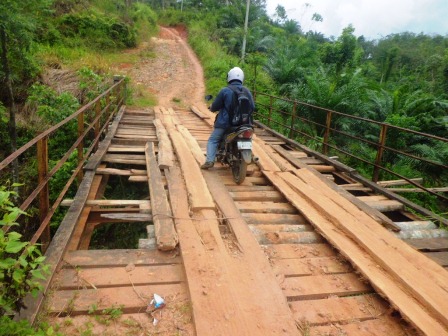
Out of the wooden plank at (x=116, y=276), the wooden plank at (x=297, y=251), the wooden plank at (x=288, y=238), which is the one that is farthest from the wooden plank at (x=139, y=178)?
the wooden plank at (x=297, y=251)

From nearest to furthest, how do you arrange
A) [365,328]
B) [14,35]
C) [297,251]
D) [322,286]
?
[365,328] → [322,286] → [297,251] → [14,35]

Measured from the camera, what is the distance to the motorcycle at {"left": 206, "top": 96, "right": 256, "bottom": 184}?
16.6 ft

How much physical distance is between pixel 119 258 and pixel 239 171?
99.1 inches

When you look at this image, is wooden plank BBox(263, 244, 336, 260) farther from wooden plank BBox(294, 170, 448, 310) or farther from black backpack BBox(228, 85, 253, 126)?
black backpack BBox(228, 85, 253, 126)

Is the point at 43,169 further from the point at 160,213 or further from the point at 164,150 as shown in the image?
the point at 164,150

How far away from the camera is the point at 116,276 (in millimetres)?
2779

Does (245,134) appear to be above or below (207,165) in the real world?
above

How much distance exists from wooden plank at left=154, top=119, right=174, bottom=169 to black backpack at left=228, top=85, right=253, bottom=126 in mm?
1235

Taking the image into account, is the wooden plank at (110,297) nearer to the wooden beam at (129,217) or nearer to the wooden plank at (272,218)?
the wooden beam at (129,217)

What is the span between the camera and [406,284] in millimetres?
2781

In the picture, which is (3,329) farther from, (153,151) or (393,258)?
(153,151)

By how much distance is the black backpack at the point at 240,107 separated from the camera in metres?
5.12

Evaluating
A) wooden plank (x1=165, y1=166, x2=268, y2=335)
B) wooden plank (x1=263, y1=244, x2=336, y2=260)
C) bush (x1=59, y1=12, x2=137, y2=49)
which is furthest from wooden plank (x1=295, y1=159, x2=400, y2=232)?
bush (x1=59, y1=12, x2=137, y2=49)

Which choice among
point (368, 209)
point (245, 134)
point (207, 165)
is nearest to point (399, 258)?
point (368, 209)
